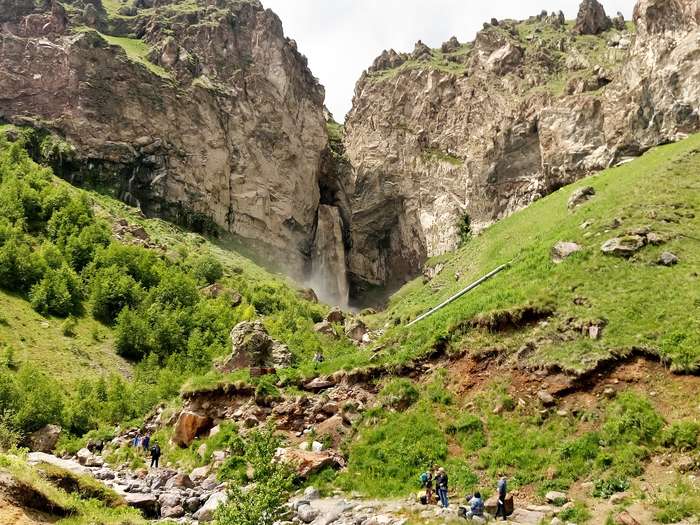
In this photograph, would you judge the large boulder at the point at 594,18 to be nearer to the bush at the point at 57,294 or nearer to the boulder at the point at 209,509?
the bush at the point at 57,294

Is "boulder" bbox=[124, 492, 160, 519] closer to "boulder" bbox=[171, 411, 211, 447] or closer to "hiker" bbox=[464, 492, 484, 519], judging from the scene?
"boulder" bbox=[171, 411, 211, 447]

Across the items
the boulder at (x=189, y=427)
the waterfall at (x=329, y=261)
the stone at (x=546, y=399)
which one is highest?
the waterfall at (x=329, y=261)

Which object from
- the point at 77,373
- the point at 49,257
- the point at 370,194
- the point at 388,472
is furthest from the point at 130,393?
the point at 370,194

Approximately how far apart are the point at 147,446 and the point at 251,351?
7.18 meters

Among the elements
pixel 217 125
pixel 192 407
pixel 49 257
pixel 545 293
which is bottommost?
pixel 192 407

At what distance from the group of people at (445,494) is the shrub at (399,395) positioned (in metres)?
3.75

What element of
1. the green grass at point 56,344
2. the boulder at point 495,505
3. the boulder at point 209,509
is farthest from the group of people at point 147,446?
the green grass at point 56,344

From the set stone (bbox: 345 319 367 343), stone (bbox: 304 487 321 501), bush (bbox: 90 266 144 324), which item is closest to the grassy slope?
stone (bbox: 304 487 321 501)

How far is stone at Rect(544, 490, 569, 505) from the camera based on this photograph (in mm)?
16344

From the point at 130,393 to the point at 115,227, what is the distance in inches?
1540

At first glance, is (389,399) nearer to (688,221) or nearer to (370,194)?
(688,221)

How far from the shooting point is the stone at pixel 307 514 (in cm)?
1800

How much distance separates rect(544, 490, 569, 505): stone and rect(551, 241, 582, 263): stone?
48.9 ft

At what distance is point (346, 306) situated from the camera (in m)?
105
